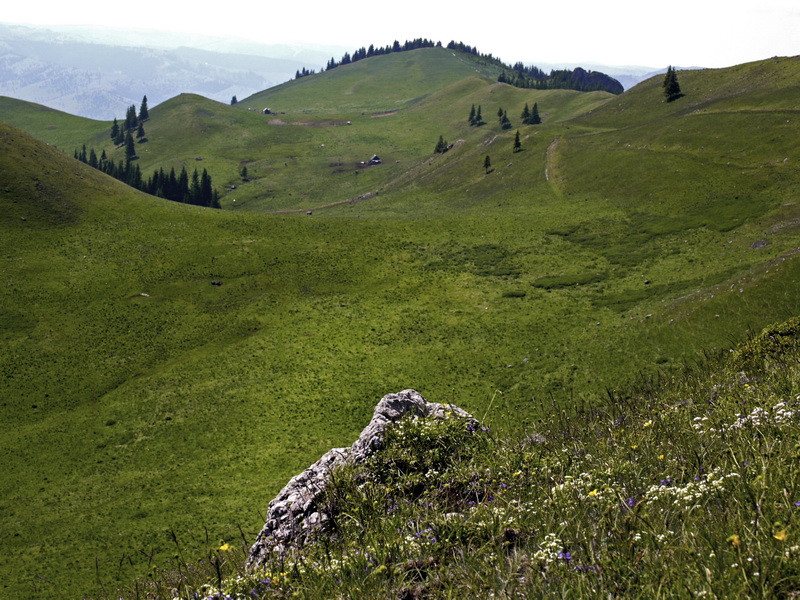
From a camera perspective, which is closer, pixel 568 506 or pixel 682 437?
pixel 568 506

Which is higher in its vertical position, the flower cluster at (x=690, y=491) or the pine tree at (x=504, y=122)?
the pine tree at (x=504, y=122)

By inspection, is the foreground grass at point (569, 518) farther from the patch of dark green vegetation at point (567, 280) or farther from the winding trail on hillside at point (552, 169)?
the winding trail on hillside at point (552, 169)

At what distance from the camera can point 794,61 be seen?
9894 cm

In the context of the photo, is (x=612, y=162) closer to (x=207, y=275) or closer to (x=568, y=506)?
(x=207, y=275)

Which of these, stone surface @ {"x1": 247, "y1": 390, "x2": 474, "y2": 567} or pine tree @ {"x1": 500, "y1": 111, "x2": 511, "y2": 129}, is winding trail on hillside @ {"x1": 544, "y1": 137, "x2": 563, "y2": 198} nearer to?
pine tree @ {"x1": 500, "y1": 111, "x2": 511, "y2": 129}

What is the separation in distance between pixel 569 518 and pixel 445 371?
4177 cm

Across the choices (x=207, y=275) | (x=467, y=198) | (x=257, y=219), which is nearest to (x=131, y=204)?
(x=257, y=219)

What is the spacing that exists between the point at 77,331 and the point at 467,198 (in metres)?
77.5

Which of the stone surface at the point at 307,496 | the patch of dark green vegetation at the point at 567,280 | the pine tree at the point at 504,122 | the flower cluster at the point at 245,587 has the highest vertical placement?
the pine tree at the point at 504,122

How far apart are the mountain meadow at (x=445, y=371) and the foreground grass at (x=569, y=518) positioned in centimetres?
6

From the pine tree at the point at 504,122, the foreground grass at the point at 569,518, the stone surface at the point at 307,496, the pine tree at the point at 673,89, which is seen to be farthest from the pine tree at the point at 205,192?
the foreground grass at the point at 569,518

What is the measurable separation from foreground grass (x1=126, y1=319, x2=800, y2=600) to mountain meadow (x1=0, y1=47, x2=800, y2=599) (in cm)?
6

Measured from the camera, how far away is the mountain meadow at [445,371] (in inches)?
304

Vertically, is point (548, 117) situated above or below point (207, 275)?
above
